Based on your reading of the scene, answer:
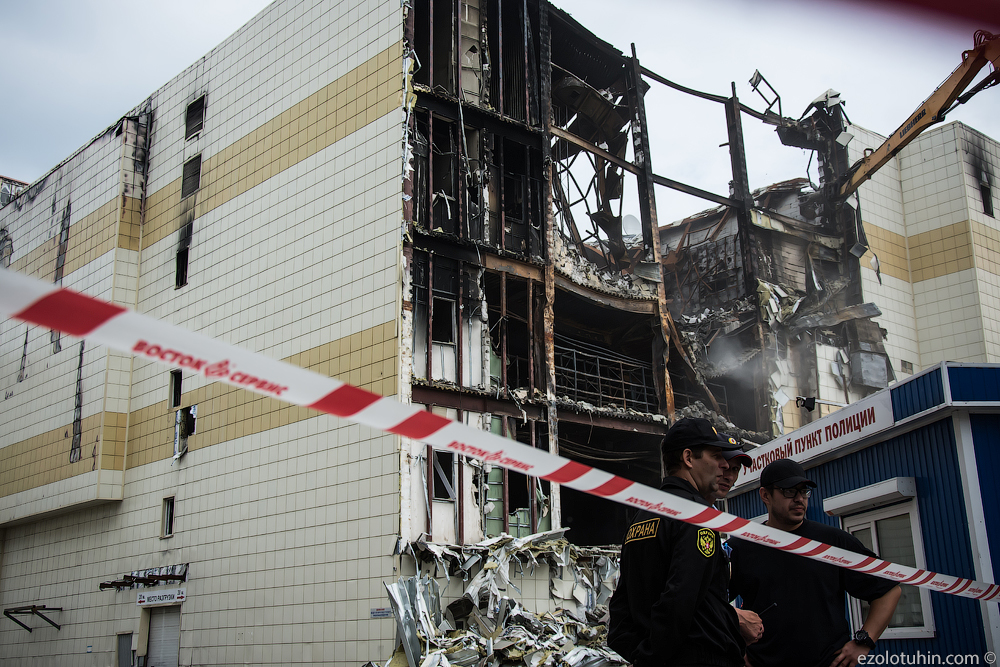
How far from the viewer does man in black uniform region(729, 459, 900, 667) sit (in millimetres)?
4645

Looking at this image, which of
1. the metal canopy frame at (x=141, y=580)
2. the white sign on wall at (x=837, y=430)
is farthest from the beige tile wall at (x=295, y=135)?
the white sign on wall at (x=837, y=430)

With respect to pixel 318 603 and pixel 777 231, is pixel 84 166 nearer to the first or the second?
pixel 318 603

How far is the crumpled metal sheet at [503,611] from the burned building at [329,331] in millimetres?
156

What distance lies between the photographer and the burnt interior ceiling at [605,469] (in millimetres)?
24203

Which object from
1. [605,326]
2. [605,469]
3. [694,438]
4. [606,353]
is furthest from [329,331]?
[694,438]

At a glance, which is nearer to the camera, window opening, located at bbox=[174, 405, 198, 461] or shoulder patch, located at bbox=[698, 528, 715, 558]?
shoulder patch, located at bbox=[698, 528, 715, 558]

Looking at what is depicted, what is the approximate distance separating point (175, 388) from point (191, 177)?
6.08 meters

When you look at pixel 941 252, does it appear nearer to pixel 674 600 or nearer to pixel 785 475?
pixel 785 475

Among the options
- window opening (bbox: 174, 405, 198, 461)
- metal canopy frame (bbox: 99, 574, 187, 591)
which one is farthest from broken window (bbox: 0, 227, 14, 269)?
metal canopy frame (bbox: 99, 574, 187, 591)

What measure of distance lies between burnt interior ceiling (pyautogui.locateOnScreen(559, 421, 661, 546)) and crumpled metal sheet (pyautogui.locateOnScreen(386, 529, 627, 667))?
5572 millimetres

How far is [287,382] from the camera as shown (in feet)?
9.93

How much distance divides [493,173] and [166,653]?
14.0 meters

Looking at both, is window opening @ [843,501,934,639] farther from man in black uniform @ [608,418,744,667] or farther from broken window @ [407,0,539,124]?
broken window @ [407,0,539,124]

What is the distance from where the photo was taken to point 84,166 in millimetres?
27406
